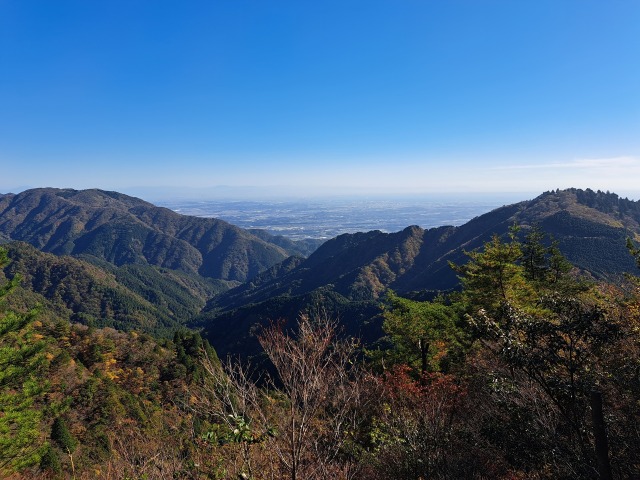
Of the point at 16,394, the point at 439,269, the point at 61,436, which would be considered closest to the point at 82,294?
the point at 439,269

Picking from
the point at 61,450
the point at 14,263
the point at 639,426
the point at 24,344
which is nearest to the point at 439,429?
the point at 639,426

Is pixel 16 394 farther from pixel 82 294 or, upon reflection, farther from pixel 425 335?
pixel 82 294

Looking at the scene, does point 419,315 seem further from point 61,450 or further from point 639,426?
point 61,450

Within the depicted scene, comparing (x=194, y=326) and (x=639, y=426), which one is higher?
(x=639, y=426)

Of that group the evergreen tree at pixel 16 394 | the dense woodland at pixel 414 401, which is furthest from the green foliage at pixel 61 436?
the evergreen tree at pixel 16 394

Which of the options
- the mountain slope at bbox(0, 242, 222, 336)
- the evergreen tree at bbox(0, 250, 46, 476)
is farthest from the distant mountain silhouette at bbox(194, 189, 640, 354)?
the evergreen tree at bbox(0, 250, 46, 476)

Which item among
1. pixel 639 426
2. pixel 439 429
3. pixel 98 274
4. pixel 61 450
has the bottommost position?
pixel 98 274

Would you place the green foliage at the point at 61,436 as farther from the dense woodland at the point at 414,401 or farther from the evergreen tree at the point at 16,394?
the evergreen tree at the point at 16,394

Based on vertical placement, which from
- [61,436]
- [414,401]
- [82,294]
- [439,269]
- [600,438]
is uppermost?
[600,438]
